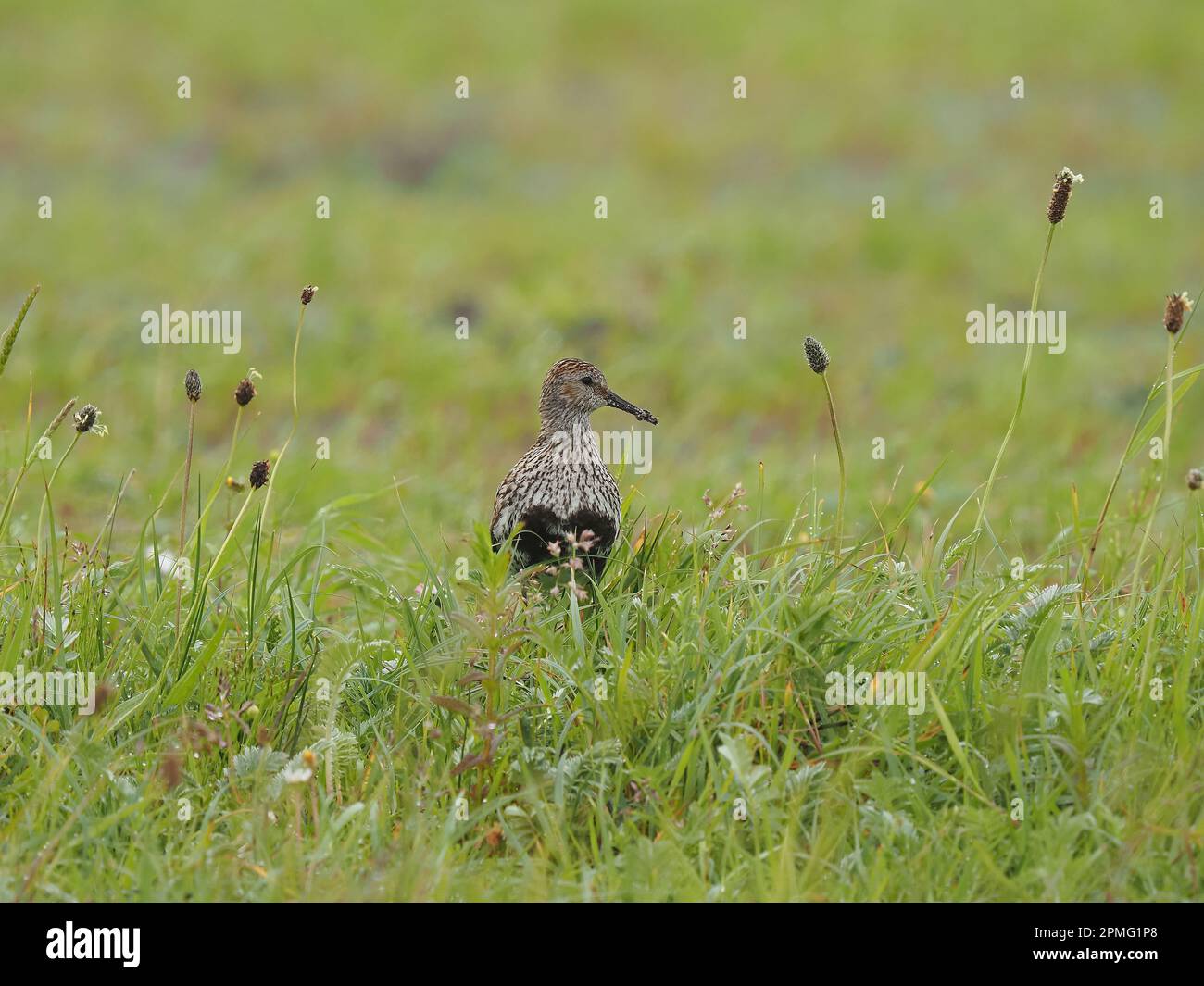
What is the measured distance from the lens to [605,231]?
550 inches

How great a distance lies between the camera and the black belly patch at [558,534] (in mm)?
4859

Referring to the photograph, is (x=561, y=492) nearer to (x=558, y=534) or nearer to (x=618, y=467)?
(x=558, y=534)

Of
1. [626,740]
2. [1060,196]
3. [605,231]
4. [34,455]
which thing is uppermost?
[605,231]

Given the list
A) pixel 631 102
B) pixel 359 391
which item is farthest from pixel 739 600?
pixel 631 102

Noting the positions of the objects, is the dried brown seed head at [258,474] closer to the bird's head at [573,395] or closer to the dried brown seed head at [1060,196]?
the bird's head at [573,395]

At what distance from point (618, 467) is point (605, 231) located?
741 cm

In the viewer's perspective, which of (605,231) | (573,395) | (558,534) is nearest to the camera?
(558,534)

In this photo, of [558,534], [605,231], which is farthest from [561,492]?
[605,231]

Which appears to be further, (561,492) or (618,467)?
(618,467)

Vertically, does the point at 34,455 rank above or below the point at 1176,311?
below

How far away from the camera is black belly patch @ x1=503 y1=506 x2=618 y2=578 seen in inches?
191

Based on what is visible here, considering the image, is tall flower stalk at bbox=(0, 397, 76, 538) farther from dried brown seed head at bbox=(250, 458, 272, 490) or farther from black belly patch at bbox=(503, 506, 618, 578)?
black belly patch at bbox=(503, 506, 618, 578)

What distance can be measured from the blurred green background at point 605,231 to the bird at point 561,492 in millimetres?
1660

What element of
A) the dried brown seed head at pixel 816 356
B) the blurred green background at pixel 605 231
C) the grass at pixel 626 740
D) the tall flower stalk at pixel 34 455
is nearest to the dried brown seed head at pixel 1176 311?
the grass at pixel 626 740
